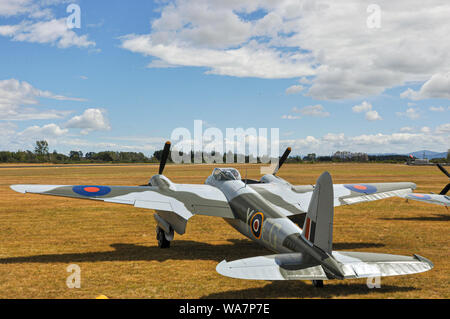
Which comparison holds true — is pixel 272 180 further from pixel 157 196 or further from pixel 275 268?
pixel 275 268

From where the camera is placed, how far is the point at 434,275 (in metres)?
9.52

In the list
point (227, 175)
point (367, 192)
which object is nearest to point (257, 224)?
point (227, 175)

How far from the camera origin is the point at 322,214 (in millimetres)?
7262

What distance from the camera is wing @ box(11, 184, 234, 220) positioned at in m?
11.9

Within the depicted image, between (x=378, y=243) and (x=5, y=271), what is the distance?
41.7 feet

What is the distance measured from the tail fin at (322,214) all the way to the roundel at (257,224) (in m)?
2.56

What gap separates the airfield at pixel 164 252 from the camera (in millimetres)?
8336

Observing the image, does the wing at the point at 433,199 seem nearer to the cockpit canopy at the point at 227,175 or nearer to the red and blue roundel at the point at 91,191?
the cockpit canopy at the point at 227,175

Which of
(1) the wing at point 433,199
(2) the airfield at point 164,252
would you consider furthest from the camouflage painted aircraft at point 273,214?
(1) the wing at point 433,199

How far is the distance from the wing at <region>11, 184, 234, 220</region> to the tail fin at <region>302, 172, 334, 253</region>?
4.56 metres

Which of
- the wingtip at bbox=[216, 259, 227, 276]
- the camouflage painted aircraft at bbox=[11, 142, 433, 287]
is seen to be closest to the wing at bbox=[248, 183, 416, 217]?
the camouflage painted aircraft at bbox=[11, 142, 433, 287]

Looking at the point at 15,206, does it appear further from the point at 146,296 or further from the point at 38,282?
the point at 146,296

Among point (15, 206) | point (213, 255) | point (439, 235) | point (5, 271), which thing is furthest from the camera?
point (15, 206)
